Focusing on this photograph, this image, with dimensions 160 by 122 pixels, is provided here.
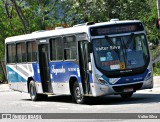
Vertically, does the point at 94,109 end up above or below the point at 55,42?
below

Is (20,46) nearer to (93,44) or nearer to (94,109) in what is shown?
(93,44)

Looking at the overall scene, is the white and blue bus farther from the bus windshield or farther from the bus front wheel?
the bus front wheel

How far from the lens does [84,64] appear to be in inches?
774

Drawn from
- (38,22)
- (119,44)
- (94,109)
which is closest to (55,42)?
(119,44)

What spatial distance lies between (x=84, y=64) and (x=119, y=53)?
4.31ft

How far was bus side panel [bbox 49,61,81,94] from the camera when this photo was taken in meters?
20.3

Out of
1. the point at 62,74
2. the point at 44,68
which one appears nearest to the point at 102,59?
the point at 62,74

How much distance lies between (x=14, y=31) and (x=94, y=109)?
3107cm

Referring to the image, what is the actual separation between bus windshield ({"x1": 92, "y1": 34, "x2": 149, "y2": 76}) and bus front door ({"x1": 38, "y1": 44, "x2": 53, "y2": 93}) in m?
4.09

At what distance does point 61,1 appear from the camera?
43.5m

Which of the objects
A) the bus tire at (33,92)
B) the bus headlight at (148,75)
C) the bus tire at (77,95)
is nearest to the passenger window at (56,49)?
the bus tire at (77,95)

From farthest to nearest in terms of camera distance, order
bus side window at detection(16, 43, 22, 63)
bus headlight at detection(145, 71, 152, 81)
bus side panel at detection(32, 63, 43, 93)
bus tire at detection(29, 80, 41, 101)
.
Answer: bus side window at detection(16, 43, 22, 63) < bus tire at detection(29, 80, 41, 101) < bus side panel at detection(32, 63, 43, 93) < bus headlight at detection(145, 71, 152, 81)

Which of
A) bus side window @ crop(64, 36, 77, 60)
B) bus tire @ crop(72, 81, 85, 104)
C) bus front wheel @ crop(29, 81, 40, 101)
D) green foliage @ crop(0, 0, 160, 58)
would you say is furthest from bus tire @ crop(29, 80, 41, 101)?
green foliage @ crop(0, 0, 160, 58)

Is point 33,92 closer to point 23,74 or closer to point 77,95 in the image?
point 23,74
